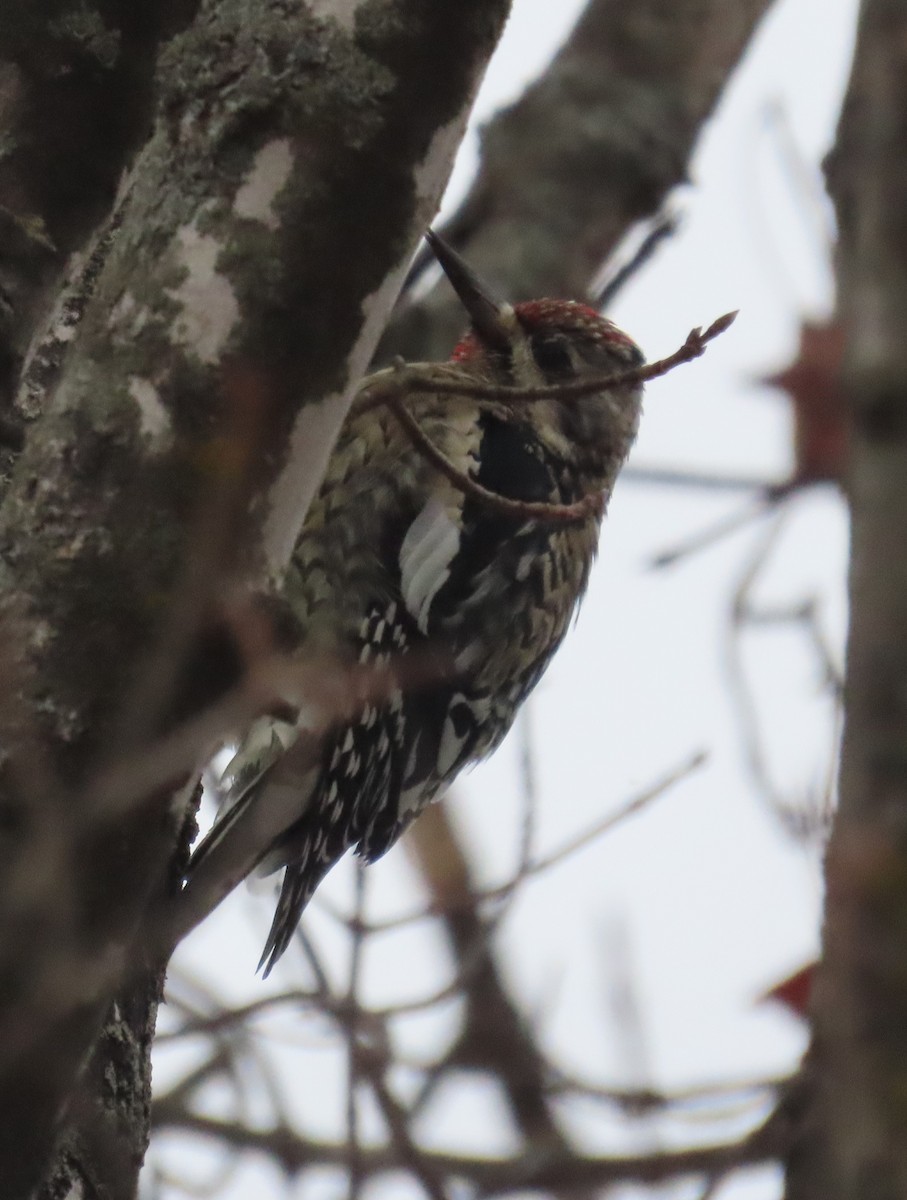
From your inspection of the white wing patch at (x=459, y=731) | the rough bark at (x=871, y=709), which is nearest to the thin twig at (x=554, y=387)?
the rough bark at (x=871, y=709)

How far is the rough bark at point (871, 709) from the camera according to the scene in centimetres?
165

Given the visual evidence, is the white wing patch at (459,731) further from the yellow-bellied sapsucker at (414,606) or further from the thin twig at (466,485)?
the thin twig at (466,485)

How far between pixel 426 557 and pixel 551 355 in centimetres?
105

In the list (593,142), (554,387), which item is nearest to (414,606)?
(554,387)

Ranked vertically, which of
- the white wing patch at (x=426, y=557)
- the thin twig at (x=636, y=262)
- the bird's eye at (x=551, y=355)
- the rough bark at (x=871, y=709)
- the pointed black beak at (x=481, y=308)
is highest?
the thin twig at (x=636, y=262)

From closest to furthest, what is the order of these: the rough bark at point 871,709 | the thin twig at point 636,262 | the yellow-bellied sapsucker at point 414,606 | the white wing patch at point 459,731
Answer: the rough bark at point 871,709 < the yellow-bellied sapsucker at point 414,606 < the white wing patch at point 459,731 < the thin twig at point 636,262

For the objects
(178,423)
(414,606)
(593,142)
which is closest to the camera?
(178,423)

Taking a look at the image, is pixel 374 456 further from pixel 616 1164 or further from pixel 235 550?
pixel 616 1164

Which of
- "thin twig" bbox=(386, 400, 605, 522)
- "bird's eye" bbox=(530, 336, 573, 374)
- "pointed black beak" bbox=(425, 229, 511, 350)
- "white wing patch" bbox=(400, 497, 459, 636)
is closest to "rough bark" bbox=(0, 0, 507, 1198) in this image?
"thin twig" bbox=(386, 400, 605, 522)

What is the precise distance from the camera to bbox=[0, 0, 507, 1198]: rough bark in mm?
1709

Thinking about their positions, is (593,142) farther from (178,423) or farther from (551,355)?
(178,423)

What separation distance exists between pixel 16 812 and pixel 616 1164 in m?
0.61

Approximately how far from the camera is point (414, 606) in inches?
149

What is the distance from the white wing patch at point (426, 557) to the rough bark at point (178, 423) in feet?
6.07
